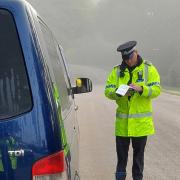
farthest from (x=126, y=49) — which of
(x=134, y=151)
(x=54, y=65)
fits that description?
(x=54, y=65)

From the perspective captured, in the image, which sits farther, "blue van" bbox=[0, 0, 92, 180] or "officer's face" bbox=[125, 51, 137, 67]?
"officer's face" bbox=[125, 51, 137, 67]

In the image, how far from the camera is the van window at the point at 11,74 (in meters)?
2.95

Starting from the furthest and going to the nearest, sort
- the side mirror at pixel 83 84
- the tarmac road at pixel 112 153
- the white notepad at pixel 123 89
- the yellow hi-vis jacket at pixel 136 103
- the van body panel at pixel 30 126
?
the tarmac road at pixel 112 153 → the yellow hi-vis jacket at pixel 136 103 → the white notepad at pixel 123 89 → the side mirror at pixel 83 84 → the van body panel at pixel 30 126

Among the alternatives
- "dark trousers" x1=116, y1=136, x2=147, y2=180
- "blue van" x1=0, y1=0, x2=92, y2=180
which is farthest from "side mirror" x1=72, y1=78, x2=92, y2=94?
"blue van" x1=0, y1=0, x2=92, y2=180

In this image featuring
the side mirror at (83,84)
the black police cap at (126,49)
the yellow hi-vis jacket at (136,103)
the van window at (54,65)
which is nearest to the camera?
the van window at (54,65)

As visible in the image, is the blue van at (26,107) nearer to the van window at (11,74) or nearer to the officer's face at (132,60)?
the van window at (11,74)

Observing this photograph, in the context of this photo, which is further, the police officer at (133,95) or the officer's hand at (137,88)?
the police officer at (133,95)

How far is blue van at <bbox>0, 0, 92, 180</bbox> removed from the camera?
2.86m

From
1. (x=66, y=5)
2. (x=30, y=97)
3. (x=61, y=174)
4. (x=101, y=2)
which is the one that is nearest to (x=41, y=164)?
(x=61, y=174)

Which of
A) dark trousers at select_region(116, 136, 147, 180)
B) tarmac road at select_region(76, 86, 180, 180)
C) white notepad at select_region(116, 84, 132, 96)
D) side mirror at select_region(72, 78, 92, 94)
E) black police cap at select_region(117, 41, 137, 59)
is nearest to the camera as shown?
side mirror at select_region(72, 78, 92, 94)

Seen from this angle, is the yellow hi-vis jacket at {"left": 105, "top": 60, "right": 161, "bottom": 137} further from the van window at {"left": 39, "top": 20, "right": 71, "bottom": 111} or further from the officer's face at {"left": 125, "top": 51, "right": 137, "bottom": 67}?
the van window at {"left": 39, "top": 20, "right": 71, "bottom": 111}

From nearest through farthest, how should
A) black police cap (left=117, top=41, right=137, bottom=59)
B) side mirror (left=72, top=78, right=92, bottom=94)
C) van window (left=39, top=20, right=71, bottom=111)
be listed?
van window (left=39, top=20, right=71, bottom=111)
side mirror (left=72, top=78, right=92, bottom=94)
black police cap (left=117, top=41, right=137, bottom=59)

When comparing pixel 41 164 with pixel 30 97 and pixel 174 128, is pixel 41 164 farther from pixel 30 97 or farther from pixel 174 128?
pixel 174 128

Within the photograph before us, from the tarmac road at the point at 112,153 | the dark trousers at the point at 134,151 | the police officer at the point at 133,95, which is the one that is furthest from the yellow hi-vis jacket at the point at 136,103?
the tarmac road at the point at 112,153
